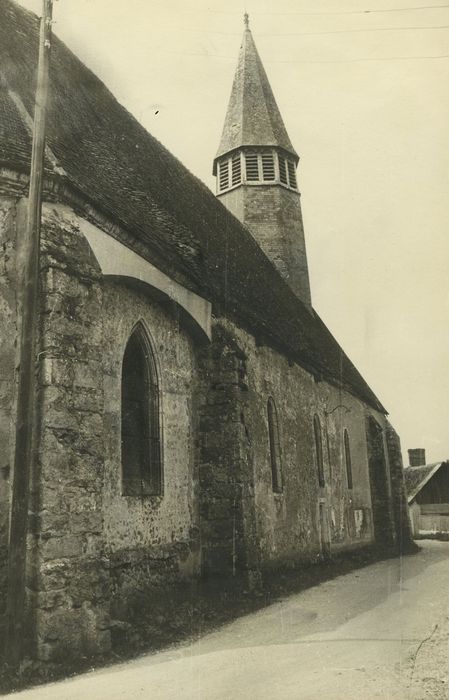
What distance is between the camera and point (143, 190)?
11.7m

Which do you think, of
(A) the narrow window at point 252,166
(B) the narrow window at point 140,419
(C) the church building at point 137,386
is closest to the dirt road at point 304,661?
(C) the church building at point 137,386

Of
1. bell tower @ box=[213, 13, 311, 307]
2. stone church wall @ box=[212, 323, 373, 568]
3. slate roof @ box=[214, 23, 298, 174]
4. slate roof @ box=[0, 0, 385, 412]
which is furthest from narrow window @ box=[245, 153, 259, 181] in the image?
stone church wall @ box=[212, 323, 373, 568]

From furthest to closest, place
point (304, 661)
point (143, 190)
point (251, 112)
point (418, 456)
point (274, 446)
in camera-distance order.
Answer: point (418, 456) → point (251, 112) → point (274, 446) → point (143, 190) → point (304, 661)

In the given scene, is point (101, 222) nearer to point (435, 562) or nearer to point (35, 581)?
point (35, 581)

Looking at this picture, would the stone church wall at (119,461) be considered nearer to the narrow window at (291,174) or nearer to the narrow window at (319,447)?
the narrow window at (319,447)

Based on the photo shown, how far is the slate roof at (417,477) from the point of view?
33219mm

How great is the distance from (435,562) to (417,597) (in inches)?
287

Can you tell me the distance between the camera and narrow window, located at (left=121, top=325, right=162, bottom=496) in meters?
9.37

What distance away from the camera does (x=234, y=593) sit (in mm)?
10156

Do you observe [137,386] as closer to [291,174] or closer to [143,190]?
[143,190]

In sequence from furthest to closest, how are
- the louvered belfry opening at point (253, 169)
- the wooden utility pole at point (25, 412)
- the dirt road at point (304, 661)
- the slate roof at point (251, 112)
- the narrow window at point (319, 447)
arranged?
1. the slate roof at point (251, 112)
2. the louvered belfry opening at point (253, 169)
3. the narrow window at point (319, 447)
4. the wooden utility pole at point (25, 412)
5. the dirt road at point (304, 661)

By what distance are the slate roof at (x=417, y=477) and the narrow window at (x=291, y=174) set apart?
17.8m

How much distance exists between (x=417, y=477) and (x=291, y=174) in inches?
830

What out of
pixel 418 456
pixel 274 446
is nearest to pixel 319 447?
pixel 274 446
